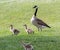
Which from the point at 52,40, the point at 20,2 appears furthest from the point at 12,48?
the point at 20,2

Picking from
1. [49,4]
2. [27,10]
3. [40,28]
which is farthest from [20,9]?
[40,28]

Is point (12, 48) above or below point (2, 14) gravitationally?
above

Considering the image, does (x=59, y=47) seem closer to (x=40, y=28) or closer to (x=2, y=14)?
(x=40, y=28)

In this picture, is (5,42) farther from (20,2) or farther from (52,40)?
(20,2)

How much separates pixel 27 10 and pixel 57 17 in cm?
572

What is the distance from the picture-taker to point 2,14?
37.0m

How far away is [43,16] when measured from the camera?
3566 cm

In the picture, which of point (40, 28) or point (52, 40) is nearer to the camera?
point (52, 40)

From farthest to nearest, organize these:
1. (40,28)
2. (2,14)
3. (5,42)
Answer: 1. (2,14)
2. (40,28)
3. (5,42)

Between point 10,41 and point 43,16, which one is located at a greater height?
point 10,41

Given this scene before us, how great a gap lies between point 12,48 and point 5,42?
1.54 m

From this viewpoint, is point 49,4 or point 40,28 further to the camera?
point 49,4

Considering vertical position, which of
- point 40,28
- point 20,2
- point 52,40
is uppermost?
point 52,40

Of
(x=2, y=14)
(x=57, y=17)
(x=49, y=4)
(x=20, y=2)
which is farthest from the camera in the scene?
(x=20, y=2)
